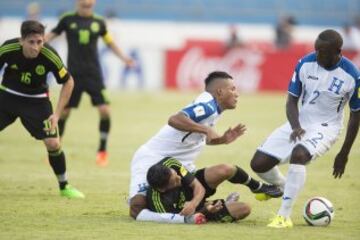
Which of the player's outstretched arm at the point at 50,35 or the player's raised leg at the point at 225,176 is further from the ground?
the player's outstretched arm at the point at 50,35

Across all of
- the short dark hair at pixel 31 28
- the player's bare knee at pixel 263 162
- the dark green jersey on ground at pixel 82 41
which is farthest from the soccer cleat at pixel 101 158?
the player's bare knee at pixel 263 162

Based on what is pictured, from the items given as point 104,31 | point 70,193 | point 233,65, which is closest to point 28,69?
point 70,193

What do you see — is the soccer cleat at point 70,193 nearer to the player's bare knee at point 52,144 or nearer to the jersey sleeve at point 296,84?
the player's bare knee at point 52,144

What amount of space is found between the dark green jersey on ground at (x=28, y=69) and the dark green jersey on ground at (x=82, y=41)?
4.04 metres

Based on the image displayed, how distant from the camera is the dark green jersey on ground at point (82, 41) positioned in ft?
52.0

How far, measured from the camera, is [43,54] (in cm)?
1123

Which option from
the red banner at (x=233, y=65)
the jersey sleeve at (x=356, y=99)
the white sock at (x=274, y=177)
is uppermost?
the jersey sleeve at (x=356, y=99)

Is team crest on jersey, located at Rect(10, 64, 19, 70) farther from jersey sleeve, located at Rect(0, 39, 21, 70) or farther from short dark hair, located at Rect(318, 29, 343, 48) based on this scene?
short dark hair, located at Rect(318, 29, 343, 48)

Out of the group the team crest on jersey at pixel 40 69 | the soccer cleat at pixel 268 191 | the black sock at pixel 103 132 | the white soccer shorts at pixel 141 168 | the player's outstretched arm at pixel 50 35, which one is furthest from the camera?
the black sock at pixel 103 132

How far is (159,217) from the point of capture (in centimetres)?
967

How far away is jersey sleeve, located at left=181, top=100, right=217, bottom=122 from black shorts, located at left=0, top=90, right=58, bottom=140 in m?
2.70

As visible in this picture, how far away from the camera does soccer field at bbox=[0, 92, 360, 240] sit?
9.07m

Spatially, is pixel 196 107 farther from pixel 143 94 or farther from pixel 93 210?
pixel 143 94

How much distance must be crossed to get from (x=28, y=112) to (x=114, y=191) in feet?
5.82
